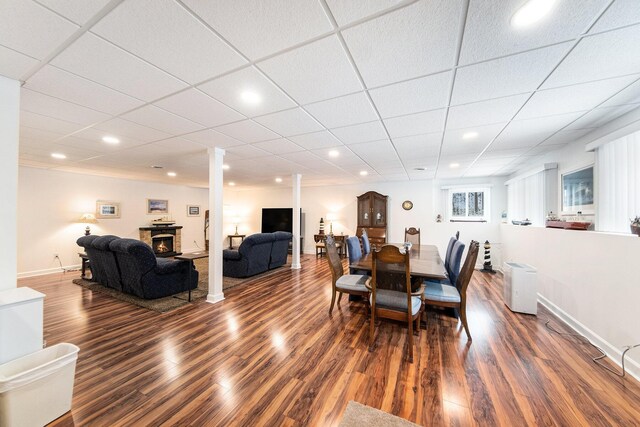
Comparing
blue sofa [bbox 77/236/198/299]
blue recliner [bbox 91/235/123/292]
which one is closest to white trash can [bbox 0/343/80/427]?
blue sofa [bbox 77/236/198/299]

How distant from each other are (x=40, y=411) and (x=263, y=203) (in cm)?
775

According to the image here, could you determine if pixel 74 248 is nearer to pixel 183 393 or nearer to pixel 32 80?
pixel 32 80

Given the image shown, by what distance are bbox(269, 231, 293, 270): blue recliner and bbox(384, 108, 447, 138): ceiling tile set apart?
3658mm

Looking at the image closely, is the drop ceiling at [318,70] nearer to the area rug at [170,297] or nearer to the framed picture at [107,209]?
the area rug at [170,297]

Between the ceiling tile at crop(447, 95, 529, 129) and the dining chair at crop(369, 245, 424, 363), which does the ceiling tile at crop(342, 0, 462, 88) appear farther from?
the dining chair at crop(369, 245, 424, 363)

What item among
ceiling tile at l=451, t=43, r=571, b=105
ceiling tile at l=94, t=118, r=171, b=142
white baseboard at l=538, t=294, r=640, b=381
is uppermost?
ceiling tile at l=451, t=43, r=571, b=105

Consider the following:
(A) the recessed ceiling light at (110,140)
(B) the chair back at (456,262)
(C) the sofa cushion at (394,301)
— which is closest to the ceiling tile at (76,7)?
(A) the recessed ceiling light at (110,140)

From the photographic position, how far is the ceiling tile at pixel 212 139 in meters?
2.95

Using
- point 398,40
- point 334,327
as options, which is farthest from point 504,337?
point 398,40

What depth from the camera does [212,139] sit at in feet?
10.4

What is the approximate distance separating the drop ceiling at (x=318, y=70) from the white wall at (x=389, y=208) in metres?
3.40

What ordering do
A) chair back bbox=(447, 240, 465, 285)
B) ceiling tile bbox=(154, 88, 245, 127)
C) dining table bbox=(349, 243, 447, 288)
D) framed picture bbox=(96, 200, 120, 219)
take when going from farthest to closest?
framed picture bbox=(96, 200, 120, 219)
chair back bbox=(447, 240, 465, 285)
dining table bbox=(349, 243, 447, 288)
ceiling tile bbox=(154, 88, 245, 127)

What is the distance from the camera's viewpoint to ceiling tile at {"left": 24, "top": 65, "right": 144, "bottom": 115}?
174 cm

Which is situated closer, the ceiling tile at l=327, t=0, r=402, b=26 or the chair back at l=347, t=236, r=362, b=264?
the ceiling tile at l=327, t=0, r=402, b=26
